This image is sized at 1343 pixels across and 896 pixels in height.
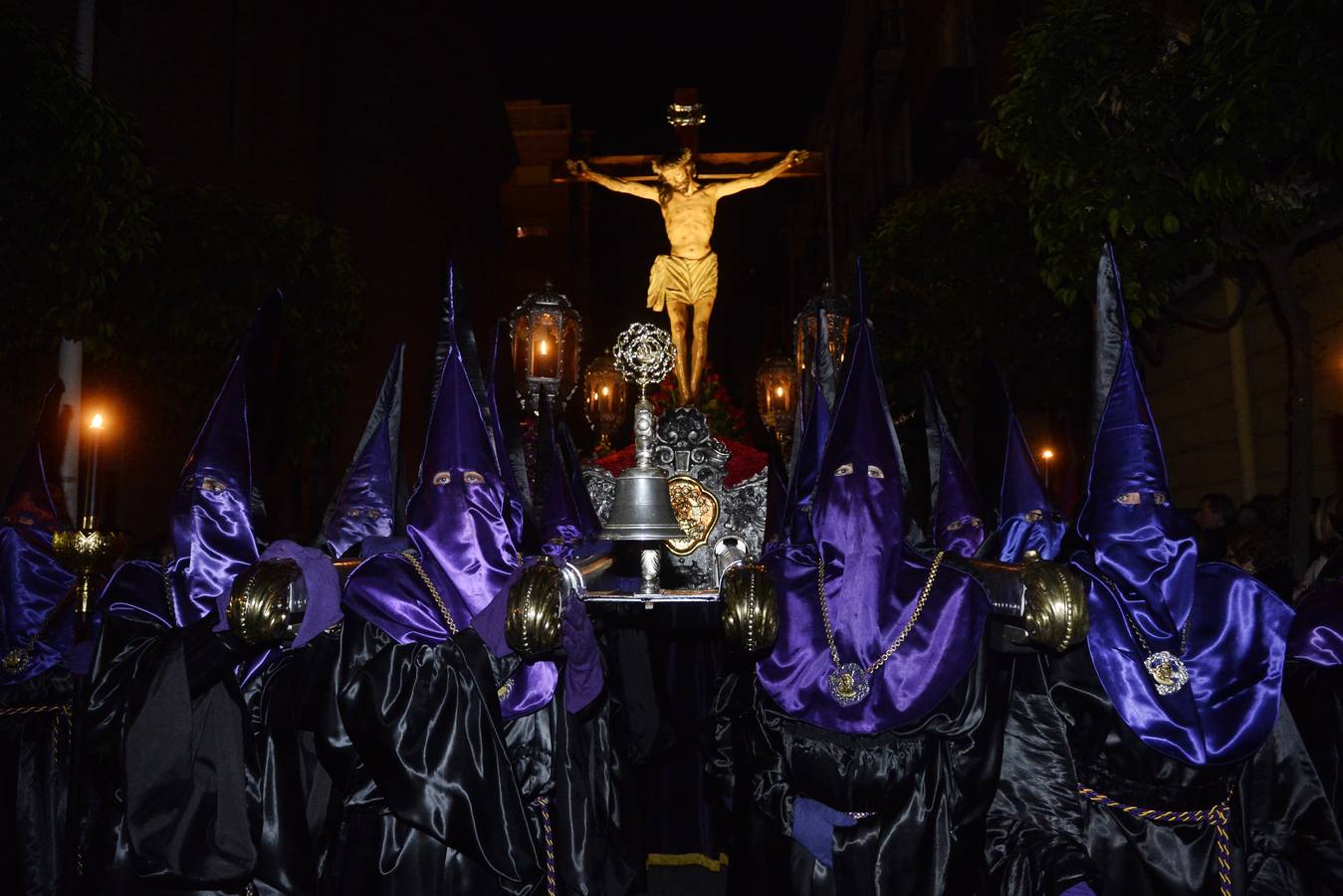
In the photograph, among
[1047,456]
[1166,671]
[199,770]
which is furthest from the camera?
[1047,456]

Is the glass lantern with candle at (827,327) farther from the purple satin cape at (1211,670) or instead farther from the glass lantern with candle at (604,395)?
the purple satin cape at (1211,670)

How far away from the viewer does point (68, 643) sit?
5.13 m

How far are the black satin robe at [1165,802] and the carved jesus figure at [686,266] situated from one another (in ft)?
16.9

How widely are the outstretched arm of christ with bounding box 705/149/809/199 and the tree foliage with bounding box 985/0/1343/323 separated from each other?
9.19 feet

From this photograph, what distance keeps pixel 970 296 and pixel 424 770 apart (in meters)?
8.67

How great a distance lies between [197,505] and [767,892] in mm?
2924

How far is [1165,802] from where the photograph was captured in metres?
3.50

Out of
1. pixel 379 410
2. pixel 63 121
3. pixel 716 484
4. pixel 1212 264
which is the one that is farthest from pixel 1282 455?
pixel 63 121

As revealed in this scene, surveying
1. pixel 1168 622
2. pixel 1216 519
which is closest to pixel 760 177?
pixel 1216 519

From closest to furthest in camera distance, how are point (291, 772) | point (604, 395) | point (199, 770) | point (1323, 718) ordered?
1. point (1323, 718)
2. point (199, 770)
3. point (291, 772)
4. point (604, 395)

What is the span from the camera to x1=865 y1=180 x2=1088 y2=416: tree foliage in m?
10.8

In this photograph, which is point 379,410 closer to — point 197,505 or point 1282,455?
point 197,505

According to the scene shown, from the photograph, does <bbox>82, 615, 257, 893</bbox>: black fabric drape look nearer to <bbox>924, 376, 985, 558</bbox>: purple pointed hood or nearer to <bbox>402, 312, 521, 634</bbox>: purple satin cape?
<bbox>402, 312, 521, 634</bbox>: purple satin cape

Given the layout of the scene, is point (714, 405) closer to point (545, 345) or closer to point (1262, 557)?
point (545, 345)
